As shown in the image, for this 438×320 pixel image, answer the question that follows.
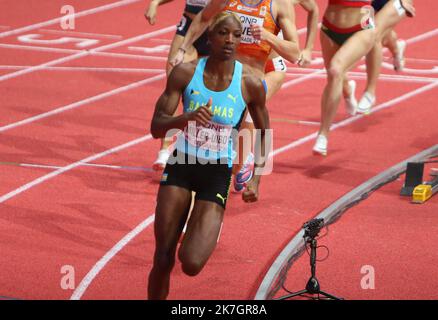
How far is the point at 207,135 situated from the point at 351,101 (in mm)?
5562

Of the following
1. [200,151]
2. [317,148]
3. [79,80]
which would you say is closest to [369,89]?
[317,148]

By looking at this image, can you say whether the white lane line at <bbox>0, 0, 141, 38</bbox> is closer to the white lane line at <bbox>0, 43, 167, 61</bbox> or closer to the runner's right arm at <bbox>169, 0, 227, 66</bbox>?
the white lane line at <bbox>0, 43, 167, 61</bbox>

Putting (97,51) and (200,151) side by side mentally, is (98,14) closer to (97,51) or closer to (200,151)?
(97,51)

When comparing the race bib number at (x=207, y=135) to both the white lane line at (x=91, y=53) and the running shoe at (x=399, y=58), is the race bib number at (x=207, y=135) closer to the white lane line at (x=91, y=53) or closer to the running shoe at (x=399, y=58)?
the running shoe at (x=399, y=58)

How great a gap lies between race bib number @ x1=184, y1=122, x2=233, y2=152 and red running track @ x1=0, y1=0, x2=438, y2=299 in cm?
122

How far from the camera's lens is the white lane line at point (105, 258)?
777 centimetres

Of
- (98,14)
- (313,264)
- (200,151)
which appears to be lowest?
(98,14)

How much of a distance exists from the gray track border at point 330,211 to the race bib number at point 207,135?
45.5 inches

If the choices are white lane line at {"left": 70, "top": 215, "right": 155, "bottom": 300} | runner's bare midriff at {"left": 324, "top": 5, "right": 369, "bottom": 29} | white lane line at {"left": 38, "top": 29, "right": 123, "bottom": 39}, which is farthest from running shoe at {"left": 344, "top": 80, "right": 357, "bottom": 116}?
white lane line at {"left": 38, "top": 29, "right": 123, "bottom": 39}

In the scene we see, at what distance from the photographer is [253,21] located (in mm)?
9523

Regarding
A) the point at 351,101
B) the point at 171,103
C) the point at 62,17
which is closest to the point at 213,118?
the point at 171,103

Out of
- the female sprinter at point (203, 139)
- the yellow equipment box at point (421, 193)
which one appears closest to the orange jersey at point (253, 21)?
the yellow equipment box at point (421, 193)
